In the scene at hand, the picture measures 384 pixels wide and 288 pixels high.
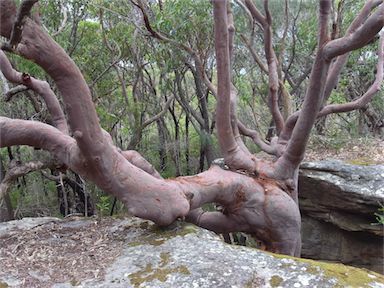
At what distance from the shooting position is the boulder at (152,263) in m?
2.99

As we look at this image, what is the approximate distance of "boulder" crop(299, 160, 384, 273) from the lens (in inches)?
237

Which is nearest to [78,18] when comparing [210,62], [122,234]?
[210,62]

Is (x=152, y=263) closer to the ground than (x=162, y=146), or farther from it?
closer to the ground

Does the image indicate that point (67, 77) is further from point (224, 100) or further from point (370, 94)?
point (370, 94)

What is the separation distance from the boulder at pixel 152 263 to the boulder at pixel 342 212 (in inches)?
119

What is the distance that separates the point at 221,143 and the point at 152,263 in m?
2.28

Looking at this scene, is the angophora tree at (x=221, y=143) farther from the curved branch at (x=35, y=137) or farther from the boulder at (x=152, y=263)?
the boulder at (x=152, y=263)

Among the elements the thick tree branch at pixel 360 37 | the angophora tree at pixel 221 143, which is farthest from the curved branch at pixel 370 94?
the thick tree branch at pixel 360 37

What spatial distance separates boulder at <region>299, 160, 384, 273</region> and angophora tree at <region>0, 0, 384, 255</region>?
94 cm

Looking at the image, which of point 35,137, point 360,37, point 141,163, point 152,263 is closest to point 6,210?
point 141,163

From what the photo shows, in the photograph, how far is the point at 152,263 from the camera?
3.26m

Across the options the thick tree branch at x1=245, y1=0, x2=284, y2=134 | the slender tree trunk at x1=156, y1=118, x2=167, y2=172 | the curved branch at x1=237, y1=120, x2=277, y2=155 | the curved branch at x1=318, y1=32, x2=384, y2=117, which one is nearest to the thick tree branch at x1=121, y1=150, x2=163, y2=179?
the curved branch at x1=237, y1=120, x2=277, y2=155

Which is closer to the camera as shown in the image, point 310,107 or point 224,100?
point 310,107

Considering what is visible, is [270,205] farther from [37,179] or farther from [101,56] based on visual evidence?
[37,179]
